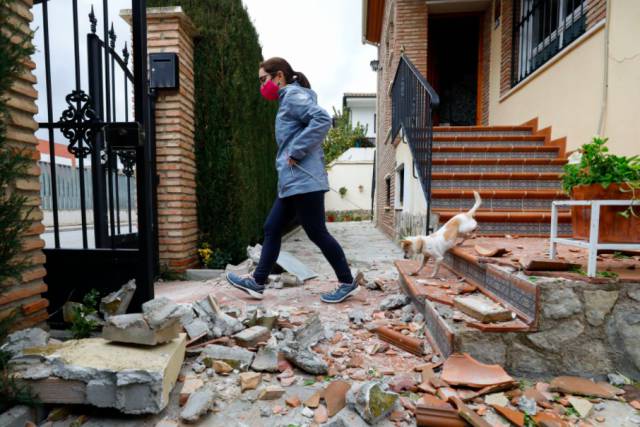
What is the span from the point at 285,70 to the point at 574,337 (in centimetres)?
245

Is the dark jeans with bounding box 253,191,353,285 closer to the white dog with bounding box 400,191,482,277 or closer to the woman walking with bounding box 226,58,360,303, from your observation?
the woman walking with bounding box 226,58,360,303

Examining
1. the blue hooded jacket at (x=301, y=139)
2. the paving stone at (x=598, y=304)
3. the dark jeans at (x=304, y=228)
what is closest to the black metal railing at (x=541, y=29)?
the blue hooded jacket at (x=301, y=139)

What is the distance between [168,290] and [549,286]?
312cm

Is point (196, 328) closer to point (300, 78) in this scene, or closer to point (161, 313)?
point (161, 313)

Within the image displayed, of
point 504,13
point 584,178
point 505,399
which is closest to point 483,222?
point 584,178

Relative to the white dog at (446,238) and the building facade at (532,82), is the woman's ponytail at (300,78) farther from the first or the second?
the building facade at (532,82)

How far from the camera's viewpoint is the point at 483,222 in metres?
3.43

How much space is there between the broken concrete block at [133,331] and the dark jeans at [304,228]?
1.17 metres

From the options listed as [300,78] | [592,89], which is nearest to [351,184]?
[592,89]

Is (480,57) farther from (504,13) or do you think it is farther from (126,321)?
(126,321)

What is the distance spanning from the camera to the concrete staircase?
3.42 m

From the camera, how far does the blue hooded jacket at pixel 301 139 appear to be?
241cm

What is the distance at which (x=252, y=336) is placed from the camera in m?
1.87

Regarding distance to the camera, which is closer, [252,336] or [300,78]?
[252,336]
